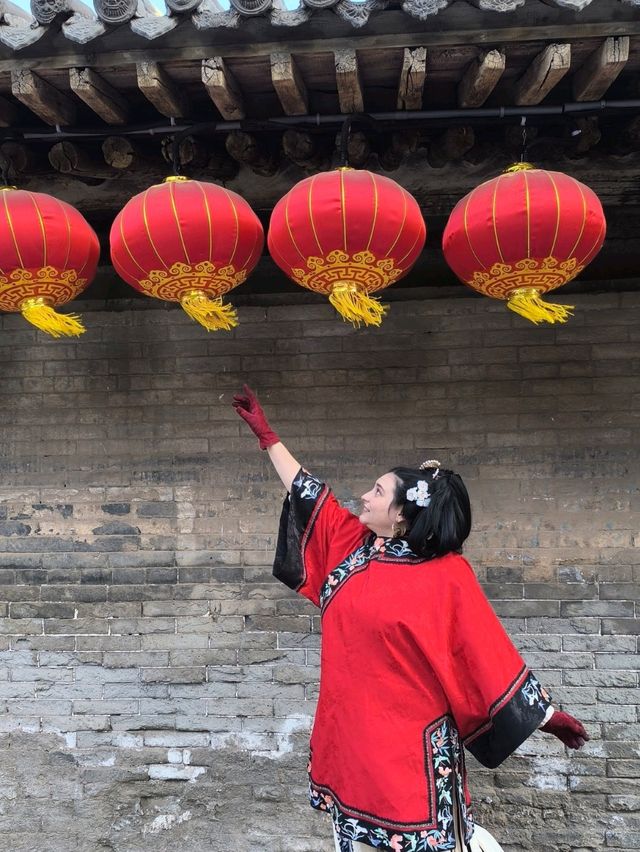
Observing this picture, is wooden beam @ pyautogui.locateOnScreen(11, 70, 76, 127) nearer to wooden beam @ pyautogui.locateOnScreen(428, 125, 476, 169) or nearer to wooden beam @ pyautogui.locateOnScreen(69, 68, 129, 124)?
wooden beam @ pyautogui.locateOnScreen(69, 68, 129, 124)

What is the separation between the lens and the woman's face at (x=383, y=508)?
2150 millimetres

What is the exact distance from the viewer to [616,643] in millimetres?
3215

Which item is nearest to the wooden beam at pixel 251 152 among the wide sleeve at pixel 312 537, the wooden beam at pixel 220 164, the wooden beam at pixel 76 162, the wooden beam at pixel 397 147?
the wooden beam at pixel 220 164

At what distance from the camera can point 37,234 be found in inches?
89.3

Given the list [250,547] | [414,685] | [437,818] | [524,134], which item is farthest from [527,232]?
[250,547]

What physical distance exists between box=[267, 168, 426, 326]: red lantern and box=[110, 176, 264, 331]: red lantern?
0.48ft

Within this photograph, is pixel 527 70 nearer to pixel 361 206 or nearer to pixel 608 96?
pixel 608 96

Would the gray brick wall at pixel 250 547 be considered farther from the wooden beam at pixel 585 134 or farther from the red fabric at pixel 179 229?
the red fabric at pixel 179 229

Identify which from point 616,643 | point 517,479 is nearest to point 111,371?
point 517,479

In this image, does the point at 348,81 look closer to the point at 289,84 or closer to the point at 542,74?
the point at 289,84

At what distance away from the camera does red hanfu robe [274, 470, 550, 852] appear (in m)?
2.04

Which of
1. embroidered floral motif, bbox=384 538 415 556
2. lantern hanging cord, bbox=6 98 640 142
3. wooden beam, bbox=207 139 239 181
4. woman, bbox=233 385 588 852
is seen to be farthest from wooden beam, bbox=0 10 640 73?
embroidered floral motif, bbox=384 538 415 556

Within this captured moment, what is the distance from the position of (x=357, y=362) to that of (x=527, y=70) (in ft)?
5.11

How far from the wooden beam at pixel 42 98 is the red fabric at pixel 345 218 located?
3.52 feet
